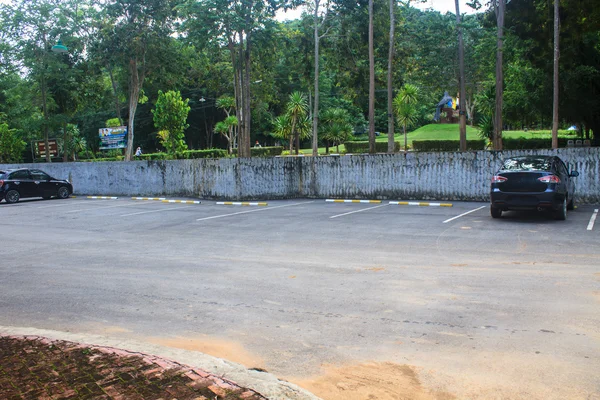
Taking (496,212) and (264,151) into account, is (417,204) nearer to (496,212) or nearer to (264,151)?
(496,212)

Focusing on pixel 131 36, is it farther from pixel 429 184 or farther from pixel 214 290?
pixel 214 290

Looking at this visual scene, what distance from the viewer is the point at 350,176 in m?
21.9

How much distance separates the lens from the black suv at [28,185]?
2438 cm

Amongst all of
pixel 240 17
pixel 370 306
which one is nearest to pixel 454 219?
pixel 370 306

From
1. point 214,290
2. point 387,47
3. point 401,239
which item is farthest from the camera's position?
point 387,47

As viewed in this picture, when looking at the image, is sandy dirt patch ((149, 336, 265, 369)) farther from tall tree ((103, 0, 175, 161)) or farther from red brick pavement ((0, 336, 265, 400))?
tall tree ((103, 0, 175, 161))

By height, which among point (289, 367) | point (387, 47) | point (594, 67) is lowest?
point (289, 367)

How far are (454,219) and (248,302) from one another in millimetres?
9057

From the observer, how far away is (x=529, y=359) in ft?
15.7

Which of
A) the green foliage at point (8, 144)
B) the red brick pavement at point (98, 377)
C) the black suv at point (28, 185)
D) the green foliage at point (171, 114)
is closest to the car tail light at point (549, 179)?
the red brick pavement at point (98, 377)

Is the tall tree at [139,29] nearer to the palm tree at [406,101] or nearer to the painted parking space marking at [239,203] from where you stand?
the painted parking space marking at [239,203]

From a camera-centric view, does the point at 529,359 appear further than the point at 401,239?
No

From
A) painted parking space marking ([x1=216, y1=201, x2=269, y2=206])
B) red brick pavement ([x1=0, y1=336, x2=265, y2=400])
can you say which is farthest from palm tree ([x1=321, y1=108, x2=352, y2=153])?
red brick pavement ([x1=0, y1=336, x2=265, y2=400])

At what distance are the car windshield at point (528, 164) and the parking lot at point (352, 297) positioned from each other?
1329 millimetres
